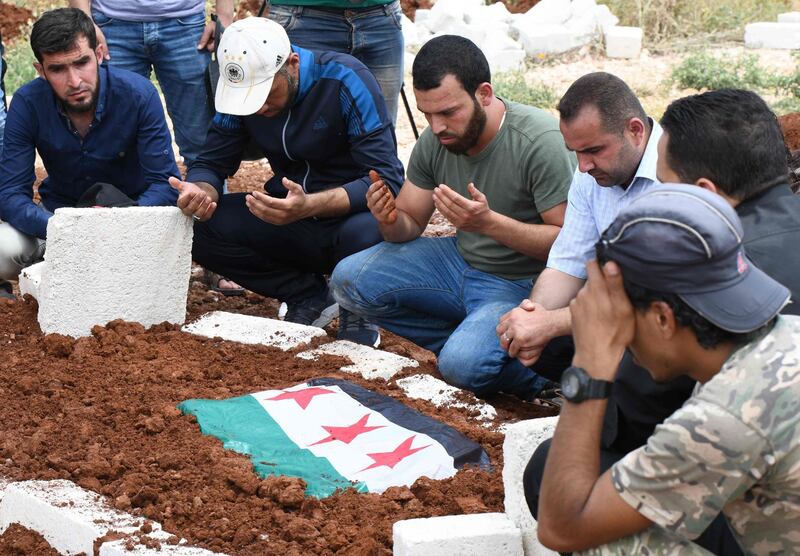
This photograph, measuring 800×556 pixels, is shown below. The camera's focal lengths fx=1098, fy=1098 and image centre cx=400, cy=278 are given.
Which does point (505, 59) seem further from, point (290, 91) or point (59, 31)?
point (59, 31)

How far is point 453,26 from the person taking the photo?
13.1 meters

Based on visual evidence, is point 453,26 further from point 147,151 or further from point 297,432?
point 297,432

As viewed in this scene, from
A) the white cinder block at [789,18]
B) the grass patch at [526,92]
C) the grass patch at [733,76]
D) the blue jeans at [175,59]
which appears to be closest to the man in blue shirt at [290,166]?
the blue jeans at [175,59]

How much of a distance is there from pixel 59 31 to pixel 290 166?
127 cm

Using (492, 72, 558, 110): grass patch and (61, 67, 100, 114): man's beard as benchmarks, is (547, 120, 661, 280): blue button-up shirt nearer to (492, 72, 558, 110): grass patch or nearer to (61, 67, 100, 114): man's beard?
(61, 67, 100, 114): man's beard

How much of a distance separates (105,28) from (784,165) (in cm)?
426

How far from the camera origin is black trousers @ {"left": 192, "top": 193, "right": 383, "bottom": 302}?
5277mm

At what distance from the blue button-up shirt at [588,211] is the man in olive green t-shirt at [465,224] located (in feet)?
0.91

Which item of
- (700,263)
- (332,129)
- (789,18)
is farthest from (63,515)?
(789,18)

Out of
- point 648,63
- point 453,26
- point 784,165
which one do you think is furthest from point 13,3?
point 784,165

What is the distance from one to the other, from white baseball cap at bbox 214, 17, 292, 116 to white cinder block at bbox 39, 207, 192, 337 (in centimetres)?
57

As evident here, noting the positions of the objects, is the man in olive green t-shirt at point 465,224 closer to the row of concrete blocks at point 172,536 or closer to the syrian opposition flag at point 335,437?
the syrian opposition flag at point 335,437

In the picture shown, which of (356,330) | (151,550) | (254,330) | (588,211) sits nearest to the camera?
(151,550)

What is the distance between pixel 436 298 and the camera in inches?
191
